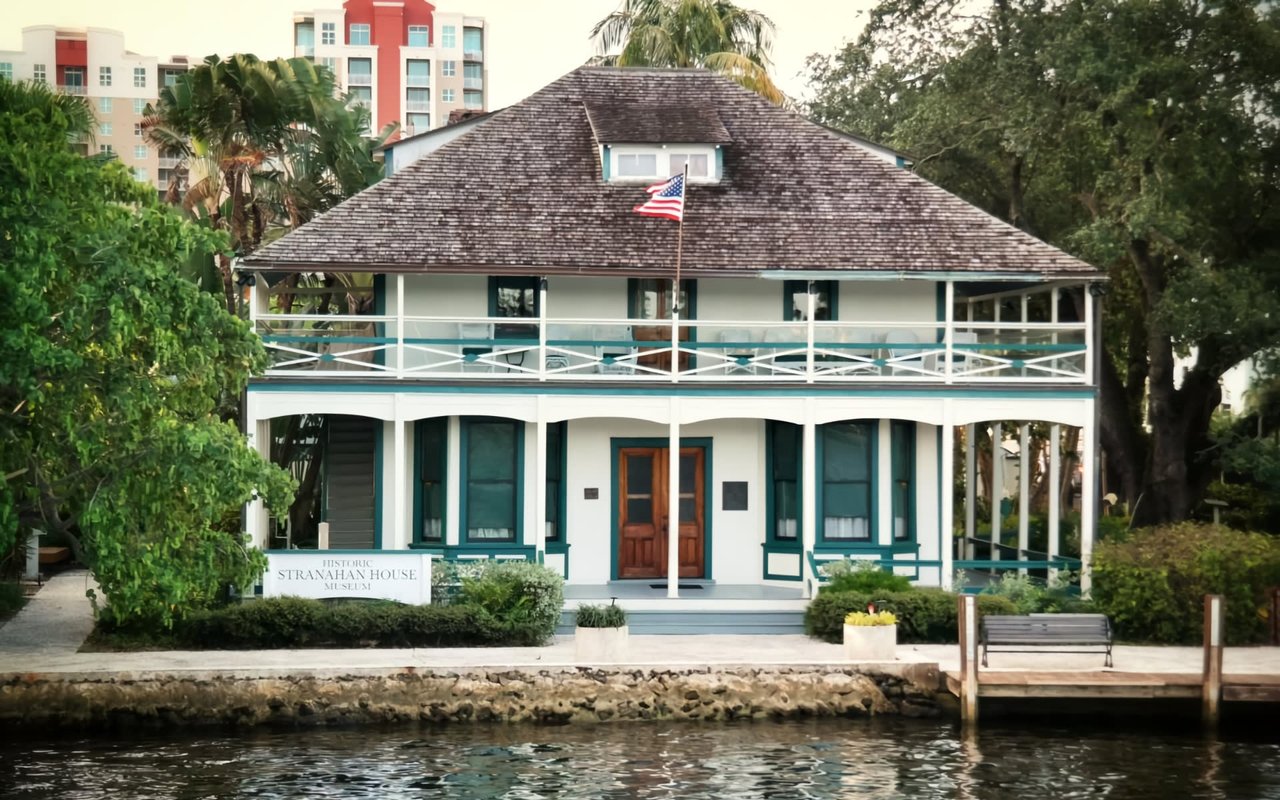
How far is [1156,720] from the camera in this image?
22.4 m

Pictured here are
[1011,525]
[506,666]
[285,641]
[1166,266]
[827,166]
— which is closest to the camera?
[506,666]

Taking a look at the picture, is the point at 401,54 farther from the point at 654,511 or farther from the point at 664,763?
the point at 664,763

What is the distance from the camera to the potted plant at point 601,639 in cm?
2247

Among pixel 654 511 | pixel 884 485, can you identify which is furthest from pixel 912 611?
pixel 654 511

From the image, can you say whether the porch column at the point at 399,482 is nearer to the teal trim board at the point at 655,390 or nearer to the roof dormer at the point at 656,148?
the teal trim board at the point at 655,390

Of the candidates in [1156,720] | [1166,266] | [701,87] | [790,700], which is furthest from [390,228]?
[1166,266]

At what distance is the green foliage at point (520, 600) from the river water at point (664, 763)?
280cm

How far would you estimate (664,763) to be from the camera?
19625 millimetres

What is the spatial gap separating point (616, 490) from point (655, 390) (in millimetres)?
2535

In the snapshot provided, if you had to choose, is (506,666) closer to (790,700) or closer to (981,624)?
(790,700)

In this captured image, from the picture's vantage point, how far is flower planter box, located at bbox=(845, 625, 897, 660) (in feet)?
74.7

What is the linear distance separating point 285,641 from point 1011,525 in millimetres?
19789

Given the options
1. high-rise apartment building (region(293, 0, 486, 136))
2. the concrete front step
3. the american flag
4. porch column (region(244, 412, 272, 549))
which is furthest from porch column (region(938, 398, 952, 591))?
high-rise apartment building (region(293, 0, 486, 136))

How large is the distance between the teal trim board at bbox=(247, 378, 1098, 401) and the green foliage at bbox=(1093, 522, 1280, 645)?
3227 millimetres
